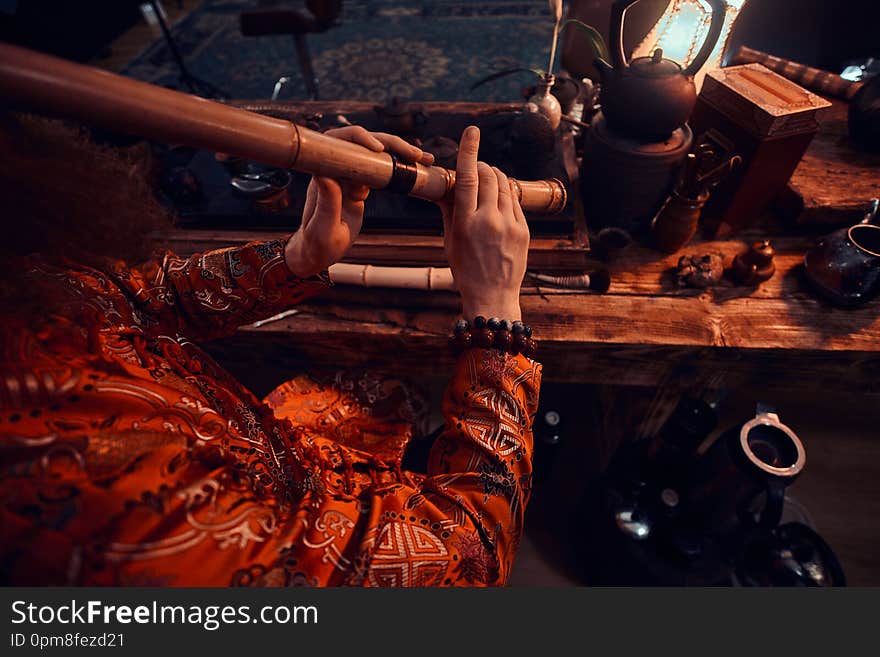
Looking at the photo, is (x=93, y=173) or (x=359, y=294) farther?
(x=359, y=294)

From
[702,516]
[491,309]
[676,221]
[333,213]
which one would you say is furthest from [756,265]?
[333,213]

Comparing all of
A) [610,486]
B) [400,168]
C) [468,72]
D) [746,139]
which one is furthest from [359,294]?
[468,72]

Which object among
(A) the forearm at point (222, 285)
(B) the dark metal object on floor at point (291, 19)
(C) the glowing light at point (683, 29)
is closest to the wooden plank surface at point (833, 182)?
(C) the glowing light at point (683, 29)

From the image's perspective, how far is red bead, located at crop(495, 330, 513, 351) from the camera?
85 cm

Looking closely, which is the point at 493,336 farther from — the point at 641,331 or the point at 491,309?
the point at 641,331

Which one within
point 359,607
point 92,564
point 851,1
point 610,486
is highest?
point 851,1

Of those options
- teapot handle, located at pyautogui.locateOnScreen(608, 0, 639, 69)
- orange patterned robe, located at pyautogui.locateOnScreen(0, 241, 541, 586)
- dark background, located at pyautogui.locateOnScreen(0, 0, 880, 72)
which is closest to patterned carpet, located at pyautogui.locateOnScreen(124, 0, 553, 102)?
dark background, located at pyautogui.locateOnScreen(0, 0, 880, 72)

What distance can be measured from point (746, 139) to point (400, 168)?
3.17 feet

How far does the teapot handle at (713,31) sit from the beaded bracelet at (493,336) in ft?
2.70

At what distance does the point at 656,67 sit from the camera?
111cm

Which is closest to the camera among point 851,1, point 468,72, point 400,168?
point 400,168

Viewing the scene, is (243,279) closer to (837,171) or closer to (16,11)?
(837,171)

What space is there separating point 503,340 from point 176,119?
1.99 feet

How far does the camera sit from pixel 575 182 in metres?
1.43
